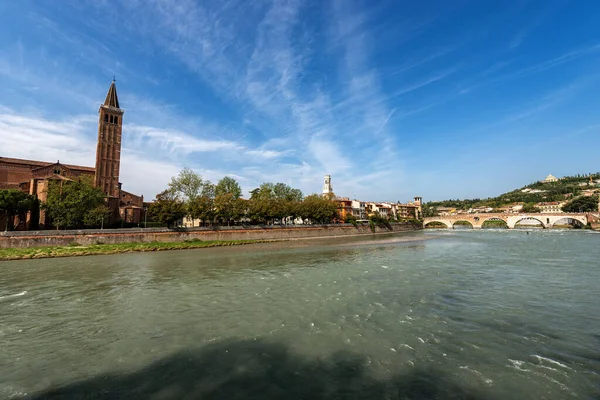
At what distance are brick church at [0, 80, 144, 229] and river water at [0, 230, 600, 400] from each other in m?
49.5

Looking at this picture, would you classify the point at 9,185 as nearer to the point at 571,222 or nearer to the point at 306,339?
the point at 306,339

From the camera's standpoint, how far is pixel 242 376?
6.39 meters

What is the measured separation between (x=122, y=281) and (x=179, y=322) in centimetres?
1051

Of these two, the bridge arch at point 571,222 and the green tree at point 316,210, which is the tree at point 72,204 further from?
the bridge arch at point 571,222

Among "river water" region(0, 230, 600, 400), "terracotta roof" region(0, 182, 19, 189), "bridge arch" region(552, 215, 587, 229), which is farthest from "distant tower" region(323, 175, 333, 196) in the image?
"river water" region(0, 230, 600, 400)

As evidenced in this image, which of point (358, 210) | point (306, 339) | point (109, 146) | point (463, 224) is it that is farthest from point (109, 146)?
point (463, 224)

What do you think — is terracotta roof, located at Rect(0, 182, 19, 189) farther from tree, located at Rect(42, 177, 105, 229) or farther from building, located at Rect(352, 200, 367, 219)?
building, located at Rect(352, 200, 367, 219)

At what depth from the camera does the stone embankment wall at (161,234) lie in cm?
3453

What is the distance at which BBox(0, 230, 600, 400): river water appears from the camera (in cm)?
596

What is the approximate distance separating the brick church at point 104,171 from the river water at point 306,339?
49.5 meters

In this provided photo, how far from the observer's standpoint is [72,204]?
141 ft

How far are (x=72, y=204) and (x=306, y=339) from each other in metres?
48.1

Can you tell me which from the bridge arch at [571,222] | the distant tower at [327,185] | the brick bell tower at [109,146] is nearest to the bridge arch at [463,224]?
the bridge arch at [571,222]

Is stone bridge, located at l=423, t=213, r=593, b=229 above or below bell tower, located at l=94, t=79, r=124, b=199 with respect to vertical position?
below
